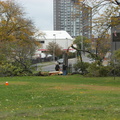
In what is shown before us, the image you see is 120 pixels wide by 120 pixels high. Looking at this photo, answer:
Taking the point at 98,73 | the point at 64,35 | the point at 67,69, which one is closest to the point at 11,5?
the point at 67,69

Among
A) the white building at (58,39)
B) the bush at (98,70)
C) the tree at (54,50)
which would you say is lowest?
the bush at (98,70)

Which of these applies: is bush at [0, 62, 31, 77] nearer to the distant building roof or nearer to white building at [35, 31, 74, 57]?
white building at [35, 31, 74, 57]

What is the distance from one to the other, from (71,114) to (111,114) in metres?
1.06

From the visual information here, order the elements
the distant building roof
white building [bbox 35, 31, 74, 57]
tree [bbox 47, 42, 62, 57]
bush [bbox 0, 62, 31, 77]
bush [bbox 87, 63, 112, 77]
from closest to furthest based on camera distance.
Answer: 1. bush [bbox 87, 63, 112, 77]
2. bush [bbox 0, 62, 31, 77]
3. tree [bbox 47, 42, 62, 57]
4. white building [bbox 35, 31, 74, 57]
5. the distant building roof

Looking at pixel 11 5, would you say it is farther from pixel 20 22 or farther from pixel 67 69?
pixel 67 69

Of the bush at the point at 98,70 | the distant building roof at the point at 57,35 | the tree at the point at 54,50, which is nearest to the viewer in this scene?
the bush at the point at 98,70

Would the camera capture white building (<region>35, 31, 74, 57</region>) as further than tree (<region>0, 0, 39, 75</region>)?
Yes

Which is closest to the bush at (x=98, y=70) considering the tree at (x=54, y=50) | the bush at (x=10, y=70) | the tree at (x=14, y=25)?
the bush at (x=10, y=70)

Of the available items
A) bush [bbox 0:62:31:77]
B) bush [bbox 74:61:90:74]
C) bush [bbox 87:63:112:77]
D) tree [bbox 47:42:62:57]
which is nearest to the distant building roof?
tree [bbox 47:42:62:57]

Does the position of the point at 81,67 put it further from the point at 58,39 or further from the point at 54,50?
the point at 58,39

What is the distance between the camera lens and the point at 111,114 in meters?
6.66

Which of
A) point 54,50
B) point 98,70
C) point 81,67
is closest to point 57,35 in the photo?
point 54,50

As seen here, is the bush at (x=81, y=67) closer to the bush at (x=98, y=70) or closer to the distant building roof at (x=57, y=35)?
the bush at (x=98, y=70)

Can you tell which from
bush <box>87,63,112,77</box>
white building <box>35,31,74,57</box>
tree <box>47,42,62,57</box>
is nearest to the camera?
bush <box>87,63,112,77</box>
